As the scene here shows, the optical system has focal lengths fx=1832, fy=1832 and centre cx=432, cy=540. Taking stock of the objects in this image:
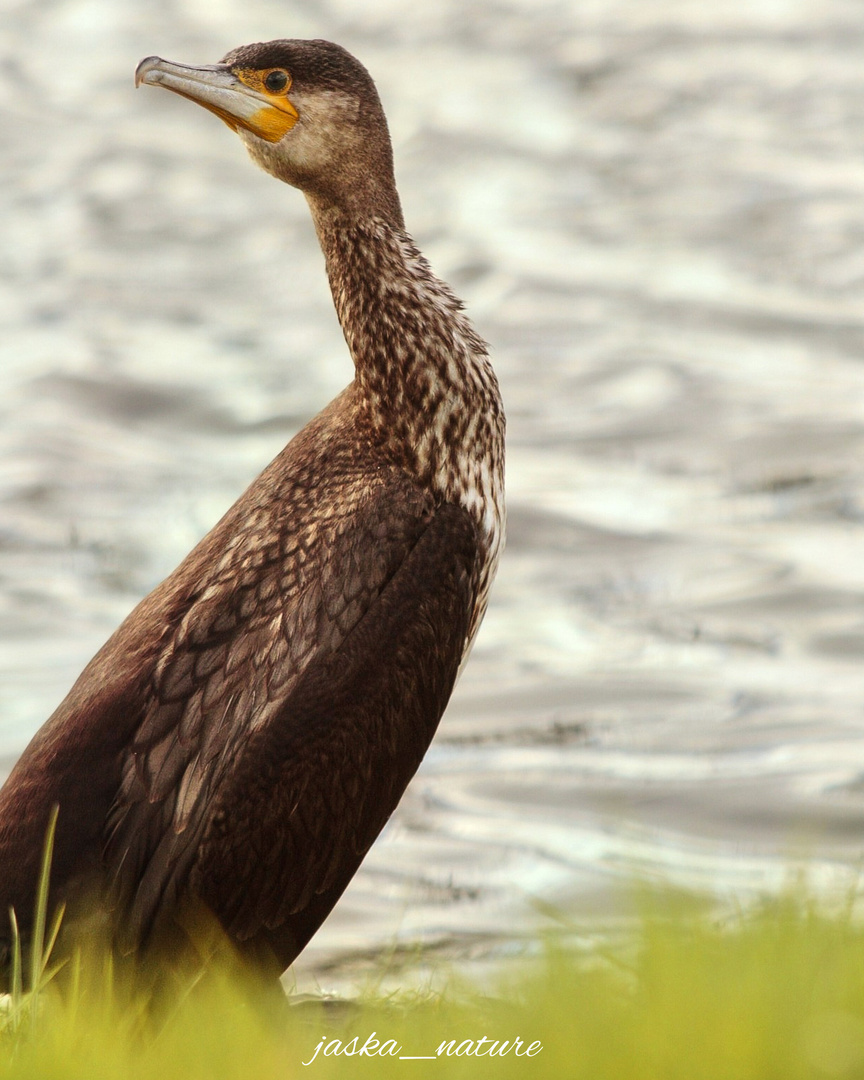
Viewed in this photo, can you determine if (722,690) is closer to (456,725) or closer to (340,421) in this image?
(456,725)

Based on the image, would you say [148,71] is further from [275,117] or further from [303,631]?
[303,631]

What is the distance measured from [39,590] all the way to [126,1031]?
32.3ft

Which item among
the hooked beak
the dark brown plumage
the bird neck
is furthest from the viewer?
the hooked beak

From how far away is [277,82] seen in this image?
541 cm

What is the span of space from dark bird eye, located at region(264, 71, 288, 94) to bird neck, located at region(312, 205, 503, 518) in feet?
1.24

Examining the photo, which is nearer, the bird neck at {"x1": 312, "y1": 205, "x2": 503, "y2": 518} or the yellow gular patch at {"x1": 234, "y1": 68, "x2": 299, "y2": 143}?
the bird neck at {"x1": 312, "y1": 205, "x2": 503, "y2": 518}

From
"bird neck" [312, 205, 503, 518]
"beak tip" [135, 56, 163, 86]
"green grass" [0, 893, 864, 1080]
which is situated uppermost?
"beak tip" [135, 56, 163, 86]

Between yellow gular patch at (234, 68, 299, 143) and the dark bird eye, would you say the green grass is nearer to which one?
yellow gular patch at (234, 68, 299, 143)

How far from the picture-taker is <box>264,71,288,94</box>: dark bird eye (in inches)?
213

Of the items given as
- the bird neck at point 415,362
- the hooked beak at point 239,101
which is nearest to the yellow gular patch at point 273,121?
the hooked beak at point 239,101

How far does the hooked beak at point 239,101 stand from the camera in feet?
17.6

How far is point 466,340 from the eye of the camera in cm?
547

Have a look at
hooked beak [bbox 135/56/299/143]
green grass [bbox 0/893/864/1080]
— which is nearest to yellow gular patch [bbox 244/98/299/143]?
hooked beak [bbox 135/56/299/143]

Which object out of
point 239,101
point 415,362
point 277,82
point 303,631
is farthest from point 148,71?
point 303,631
